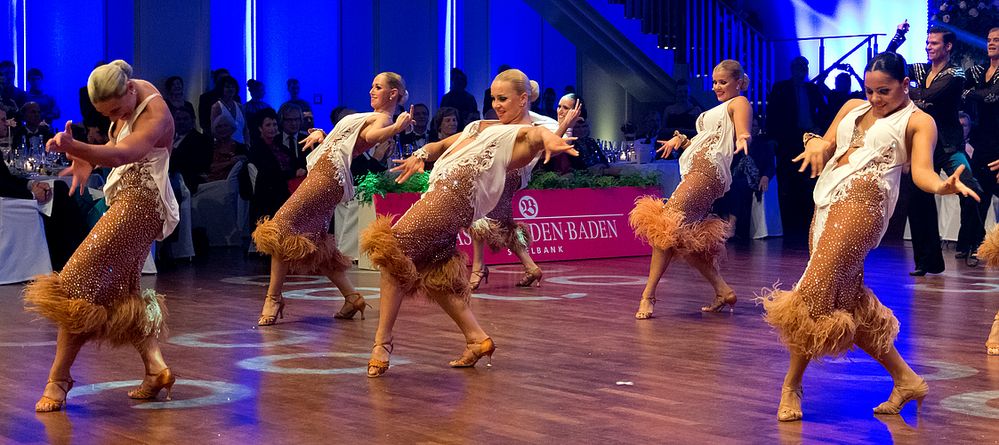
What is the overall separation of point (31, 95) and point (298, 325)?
7.21 m

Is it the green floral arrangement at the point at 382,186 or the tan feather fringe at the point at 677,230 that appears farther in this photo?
the green floral arrangement at the point at 382,186

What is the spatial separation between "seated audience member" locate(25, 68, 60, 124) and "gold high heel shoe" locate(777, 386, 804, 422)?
10.3 metres

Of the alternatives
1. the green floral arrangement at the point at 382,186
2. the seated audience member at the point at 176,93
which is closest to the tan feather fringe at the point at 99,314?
the green floral arrangement at the point at 382,186

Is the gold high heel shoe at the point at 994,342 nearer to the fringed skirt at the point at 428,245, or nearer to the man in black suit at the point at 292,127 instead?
the fringed skirt at the point at 428,245

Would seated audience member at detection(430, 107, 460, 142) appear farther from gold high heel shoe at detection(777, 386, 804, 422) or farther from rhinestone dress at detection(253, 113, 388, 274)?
gold high heel shoe at detection(777, 386, 804, 422)

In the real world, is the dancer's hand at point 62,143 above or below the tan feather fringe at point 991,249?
above

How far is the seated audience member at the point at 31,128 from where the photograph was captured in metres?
10.4

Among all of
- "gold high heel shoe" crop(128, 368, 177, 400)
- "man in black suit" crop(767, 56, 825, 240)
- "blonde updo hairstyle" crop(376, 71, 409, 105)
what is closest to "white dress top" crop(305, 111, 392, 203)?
"blonde updo hairstyle" crop(376, 71, 409, 105)

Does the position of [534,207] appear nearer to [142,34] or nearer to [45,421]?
[142,34]

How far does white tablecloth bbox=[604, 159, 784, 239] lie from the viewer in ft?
41.0

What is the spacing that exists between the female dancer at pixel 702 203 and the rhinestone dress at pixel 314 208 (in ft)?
5.64

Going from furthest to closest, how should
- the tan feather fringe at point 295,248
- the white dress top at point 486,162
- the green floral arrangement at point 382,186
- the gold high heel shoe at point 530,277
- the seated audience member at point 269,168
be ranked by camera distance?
the seated audience member at point 269,168 → the green floral arrangement at point 382,186 → the gold high heel shoe at point 530,277 → the tan feather fringe at point 295,248 → the white dress top at point 486,162

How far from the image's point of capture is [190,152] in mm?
12023

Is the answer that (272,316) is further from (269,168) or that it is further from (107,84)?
(269,168)
